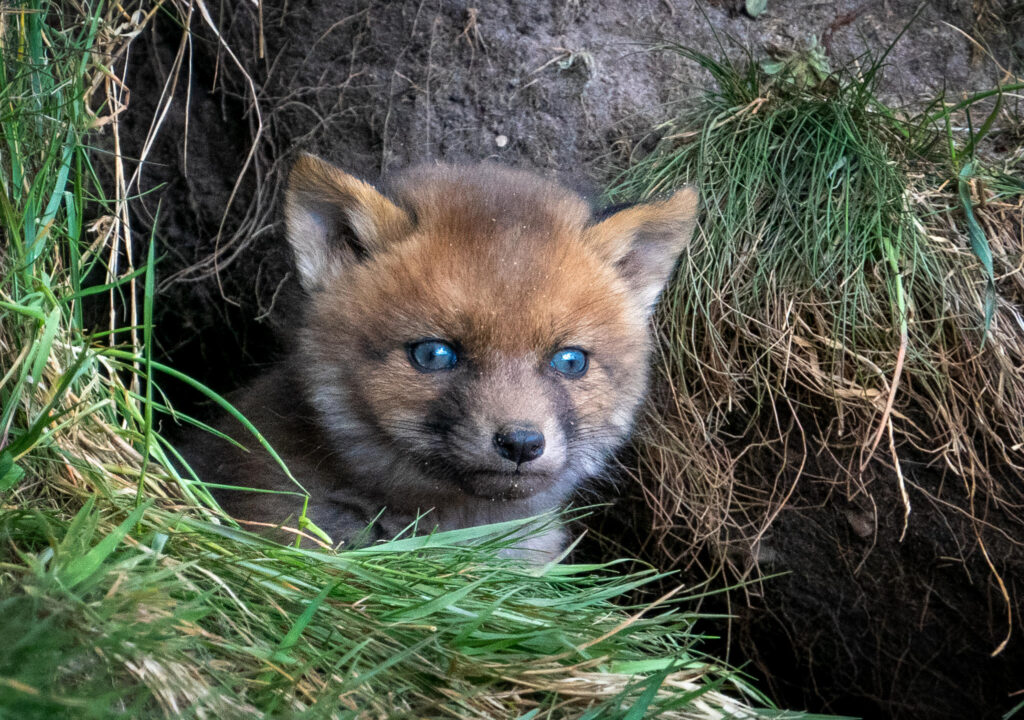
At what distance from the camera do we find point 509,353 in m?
2.77

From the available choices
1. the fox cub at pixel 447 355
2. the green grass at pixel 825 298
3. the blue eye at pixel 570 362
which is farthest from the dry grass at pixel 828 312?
the blue eye at pixel 570 362

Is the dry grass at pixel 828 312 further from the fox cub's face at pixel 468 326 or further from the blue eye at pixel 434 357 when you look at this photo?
the blue eye at pixel 434 357

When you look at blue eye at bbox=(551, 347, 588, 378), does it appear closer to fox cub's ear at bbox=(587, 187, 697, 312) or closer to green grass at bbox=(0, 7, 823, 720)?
fox cub's ear at bbox=(587, 187, 697, 312)

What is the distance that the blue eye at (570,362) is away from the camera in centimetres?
291

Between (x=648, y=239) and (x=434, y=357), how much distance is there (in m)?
1.03

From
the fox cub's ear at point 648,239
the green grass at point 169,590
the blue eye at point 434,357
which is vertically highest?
the fox cub's ear at point 648,239

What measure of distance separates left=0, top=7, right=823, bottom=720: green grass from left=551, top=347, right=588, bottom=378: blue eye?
0.58 metres

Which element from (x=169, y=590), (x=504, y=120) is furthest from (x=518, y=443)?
(x=504, y=120)

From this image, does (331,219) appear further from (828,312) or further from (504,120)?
(828,312)

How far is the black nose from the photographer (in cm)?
260

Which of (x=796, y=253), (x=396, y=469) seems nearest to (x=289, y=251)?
(x=396, y=469)

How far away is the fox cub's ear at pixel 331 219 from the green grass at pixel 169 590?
2.16 feet

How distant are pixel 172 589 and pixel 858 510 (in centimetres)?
277

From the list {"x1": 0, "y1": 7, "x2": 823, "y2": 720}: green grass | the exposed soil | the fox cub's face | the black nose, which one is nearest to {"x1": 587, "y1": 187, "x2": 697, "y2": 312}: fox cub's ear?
the fox cub's face
